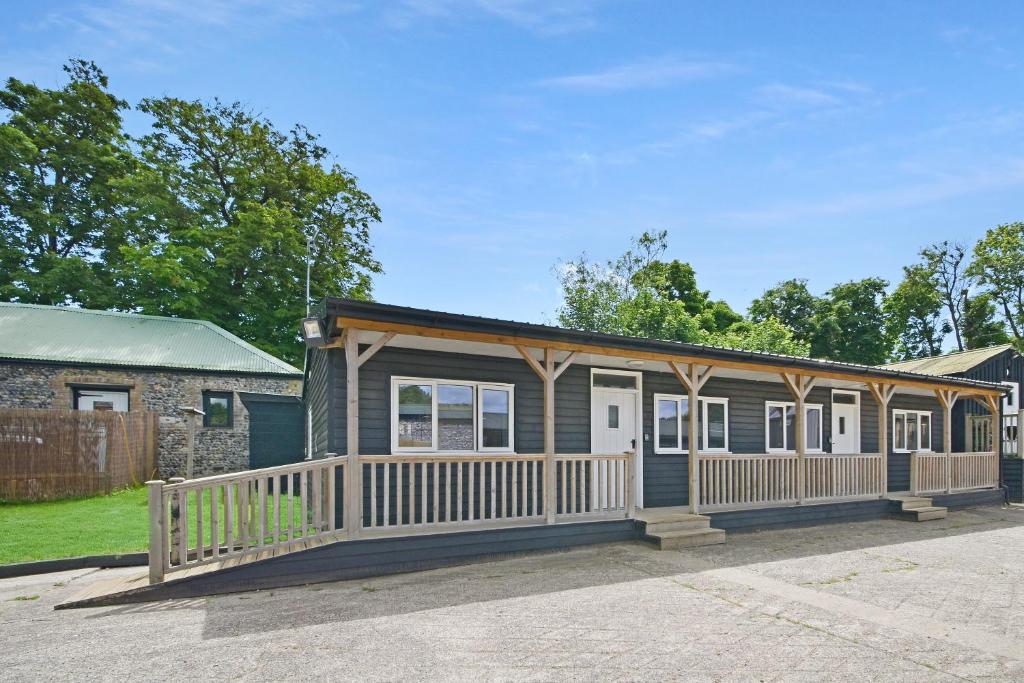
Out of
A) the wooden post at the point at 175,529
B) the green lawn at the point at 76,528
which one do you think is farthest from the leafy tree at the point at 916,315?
the wooden post at the point at 175,529

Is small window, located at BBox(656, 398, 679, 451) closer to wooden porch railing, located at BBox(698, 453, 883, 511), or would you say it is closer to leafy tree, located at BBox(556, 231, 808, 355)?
wooden porch railing, located at BBox(698, 453, 883, 511)

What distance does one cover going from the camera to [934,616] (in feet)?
16.9

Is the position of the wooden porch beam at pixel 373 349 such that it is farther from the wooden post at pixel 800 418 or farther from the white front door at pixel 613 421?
the wooden post at pixel 800 418

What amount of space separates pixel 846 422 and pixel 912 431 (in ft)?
9.81

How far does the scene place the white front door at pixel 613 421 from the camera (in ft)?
31.2

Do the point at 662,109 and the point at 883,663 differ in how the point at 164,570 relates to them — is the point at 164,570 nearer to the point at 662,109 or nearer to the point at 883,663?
the point at 883,663

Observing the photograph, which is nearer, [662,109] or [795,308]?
[662,109]

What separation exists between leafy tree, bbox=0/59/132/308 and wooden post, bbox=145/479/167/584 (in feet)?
71.3

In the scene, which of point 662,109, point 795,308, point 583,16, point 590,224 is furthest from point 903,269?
point 583,16

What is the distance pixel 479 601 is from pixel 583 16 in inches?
365

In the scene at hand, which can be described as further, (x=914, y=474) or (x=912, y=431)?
(x=912, y=431)

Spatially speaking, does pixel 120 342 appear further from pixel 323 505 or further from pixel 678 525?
pixel 678 525

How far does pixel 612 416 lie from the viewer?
9727 mm

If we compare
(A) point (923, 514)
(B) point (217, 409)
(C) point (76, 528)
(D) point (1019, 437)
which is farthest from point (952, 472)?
(B) point (217, 409)
